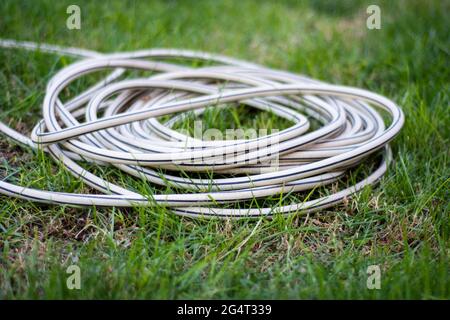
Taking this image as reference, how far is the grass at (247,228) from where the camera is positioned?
1.81 m

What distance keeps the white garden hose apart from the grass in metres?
0.07

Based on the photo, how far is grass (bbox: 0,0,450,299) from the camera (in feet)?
5.95

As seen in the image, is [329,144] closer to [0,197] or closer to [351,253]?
[351,253]

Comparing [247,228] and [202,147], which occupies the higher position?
[202,147]

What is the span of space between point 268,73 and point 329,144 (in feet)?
2.60

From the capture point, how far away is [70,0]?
3781mm

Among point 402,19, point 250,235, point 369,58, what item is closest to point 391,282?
point 250,235

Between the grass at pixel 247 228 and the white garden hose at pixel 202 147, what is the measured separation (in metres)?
0.07

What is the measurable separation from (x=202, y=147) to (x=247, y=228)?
1.46ft

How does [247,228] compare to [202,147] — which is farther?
[202,147]

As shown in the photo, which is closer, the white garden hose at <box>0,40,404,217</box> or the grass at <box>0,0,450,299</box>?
the grass at <box>0,0,450,299</box>

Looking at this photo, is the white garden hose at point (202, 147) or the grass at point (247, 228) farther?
the white garden hose at point (202, 147)

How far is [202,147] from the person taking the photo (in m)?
2.30
